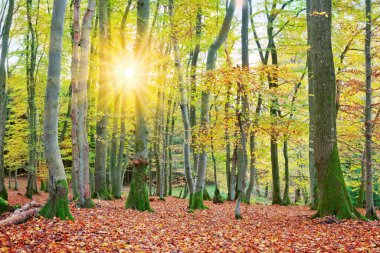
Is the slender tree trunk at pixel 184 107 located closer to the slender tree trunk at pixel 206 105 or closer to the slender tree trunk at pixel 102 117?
the slender tree trunk at pixel 206 105

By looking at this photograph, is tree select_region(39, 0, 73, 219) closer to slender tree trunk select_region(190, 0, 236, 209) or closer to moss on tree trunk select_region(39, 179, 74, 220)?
moss on tree trunk select_region(39, 179, 74, 220)

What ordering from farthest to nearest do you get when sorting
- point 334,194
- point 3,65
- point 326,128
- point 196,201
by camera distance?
point 3,65 → point 196,201 → point 326,128 → point 334,194

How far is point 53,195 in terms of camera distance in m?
6.77

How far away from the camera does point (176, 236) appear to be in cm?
671

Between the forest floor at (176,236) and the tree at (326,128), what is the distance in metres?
0.55

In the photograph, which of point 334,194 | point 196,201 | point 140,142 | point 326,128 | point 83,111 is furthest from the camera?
point 196,201

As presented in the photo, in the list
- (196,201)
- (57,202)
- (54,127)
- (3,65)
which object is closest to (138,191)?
(196,201)

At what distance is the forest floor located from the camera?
17.3 ft

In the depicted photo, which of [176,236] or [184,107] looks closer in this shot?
[176,236]

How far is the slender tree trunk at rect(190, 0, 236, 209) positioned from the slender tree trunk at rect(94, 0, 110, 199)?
15.5 feet

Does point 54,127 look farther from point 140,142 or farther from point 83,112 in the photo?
point 140,142

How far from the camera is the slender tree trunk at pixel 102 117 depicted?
13596mm

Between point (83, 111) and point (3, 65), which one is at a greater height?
point (3, 65)

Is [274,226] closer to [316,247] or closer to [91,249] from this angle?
[316,247]
